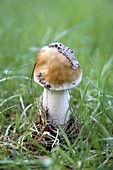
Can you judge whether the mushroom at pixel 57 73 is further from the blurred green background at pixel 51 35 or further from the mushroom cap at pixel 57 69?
→ the blurred green background at pixel 51 35

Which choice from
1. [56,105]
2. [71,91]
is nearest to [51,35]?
[71,91]

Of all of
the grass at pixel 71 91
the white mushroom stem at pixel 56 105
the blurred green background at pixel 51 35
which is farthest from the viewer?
the blurred green background at pixel 51 35

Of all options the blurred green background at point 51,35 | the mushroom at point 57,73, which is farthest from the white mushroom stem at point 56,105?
the blurred green background at point 51,35

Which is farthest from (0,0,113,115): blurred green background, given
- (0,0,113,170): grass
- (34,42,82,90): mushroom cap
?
(34,42,82,90): mushroom cap

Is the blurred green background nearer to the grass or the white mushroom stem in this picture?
the grass

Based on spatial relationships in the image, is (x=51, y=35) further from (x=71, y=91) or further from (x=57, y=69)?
(x=57, y=69)

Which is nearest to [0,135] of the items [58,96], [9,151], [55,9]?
[9,151]

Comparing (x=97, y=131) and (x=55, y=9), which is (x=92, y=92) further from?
(x=55, y=9)
